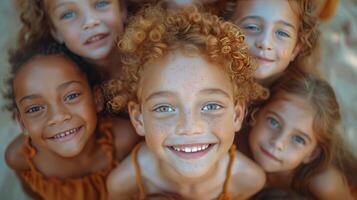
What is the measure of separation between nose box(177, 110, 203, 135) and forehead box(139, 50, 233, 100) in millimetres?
63

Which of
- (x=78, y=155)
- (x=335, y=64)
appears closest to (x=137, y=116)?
(x=78, y=155)

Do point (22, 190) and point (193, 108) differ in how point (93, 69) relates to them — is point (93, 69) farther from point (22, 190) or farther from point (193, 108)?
point (193, 108)

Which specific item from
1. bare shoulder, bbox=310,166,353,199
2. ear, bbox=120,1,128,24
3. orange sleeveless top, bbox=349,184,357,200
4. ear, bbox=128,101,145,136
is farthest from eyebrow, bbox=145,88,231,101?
orange sleeveless top, bbox=349,184,357,200

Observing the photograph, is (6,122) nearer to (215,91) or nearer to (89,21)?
(89,21)

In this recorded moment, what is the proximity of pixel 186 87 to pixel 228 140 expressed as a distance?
0.67 ft

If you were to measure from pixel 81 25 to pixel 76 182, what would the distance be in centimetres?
52

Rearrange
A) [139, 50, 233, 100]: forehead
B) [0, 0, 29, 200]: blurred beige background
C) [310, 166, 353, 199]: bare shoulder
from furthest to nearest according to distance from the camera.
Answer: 1. [0, 0, 29, 200]: blurred beige background
2. [310, 166, 353, 199]: bare shoulder
3. [139, 50, 233, 100]: forehead

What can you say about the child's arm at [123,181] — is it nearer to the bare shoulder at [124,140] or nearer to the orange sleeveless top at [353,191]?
the bare shoulder at [124,140]

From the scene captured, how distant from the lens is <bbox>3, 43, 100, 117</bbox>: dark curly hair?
1747 millimetres

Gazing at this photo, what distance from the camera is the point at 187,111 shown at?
139 centimetres

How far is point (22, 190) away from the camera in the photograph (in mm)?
1932

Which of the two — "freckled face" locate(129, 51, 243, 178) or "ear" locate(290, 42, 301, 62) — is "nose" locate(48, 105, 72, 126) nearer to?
"freckled face" locate(129, 51, 243, 178)

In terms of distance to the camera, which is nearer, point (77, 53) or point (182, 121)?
point (182, 121)

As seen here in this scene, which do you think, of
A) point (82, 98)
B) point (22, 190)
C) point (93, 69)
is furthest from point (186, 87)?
point (22, 190)
